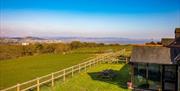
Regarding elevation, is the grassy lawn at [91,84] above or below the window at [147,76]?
below

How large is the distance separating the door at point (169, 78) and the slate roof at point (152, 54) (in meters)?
0.39

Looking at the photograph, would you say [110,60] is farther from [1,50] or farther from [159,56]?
[1,50]

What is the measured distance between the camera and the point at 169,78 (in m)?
13.8

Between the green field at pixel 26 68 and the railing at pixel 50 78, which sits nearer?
Answer: the railing at pixel 50 78

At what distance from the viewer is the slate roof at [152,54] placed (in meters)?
14.3

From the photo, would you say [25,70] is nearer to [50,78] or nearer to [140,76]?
[50,78]

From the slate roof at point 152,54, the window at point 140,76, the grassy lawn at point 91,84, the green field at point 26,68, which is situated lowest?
the green field at point 26,68

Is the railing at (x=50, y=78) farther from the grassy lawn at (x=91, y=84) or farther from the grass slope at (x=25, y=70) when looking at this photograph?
the grass slope at (x=25, y=70)

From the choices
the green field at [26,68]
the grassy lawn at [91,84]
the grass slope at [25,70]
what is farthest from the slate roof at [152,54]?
the grass slope at [25,70]

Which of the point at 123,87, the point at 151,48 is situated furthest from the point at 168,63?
the point at 123,87

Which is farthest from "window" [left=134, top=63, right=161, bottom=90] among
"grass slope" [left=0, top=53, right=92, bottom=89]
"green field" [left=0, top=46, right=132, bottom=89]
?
"grass slope" [left=0, top=53, right=92, bottom=89]

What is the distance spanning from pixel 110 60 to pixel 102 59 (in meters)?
1.13

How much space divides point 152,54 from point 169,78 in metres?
1.90

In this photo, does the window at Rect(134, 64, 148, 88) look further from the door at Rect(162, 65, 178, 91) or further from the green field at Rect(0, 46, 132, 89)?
the green field at Rect(0, 46, 132, 89)
